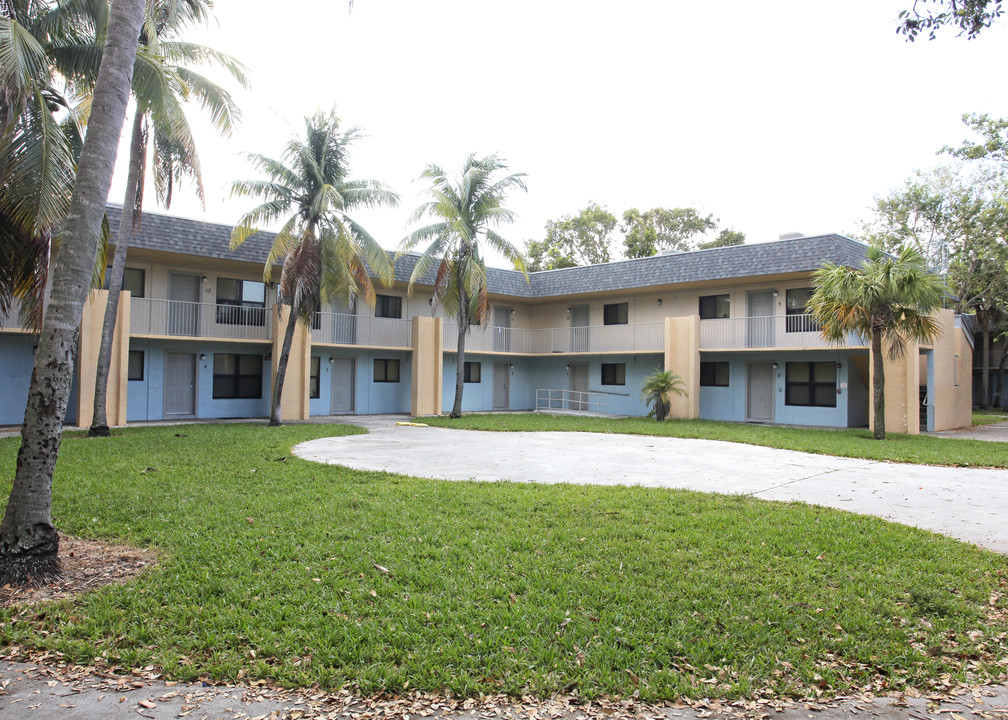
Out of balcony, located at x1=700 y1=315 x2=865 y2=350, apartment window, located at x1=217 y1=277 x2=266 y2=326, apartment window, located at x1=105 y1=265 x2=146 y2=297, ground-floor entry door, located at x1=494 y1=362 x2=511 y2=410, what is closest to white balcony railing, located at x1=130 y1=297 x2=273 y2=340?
apartment window, located at x1=217 y1=277 x2=266 y2=326

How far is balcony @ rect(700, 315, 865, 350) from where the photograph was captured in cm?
2123

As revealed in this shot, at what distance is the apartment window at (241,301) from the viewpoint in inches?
854

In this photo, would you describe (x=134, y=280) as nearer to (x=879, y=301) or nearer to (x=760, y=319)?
(x=760, y=319)

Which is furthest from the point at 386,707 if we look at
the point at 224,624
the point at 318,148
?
the point at 318,148

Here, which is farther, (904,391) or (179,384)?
(179,384)

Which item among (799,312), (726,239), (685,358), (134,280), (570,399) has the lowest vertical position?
(570,399)

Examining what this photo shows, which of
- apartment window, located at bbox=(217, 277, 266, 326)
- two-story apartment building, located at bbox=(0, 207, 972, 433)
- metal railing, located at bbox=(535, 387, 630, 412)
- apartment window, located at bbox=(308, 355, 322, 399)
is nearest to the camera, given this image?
two-story apartment building, located at bbox=(0, 207, 972, 433)

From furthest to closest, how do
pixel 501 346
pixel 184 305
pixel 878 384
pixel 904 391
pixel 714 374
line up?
pixel 501 346 < pixel 714 374 < pixel 184 305 < pixel 904 391 < pixel 878 384

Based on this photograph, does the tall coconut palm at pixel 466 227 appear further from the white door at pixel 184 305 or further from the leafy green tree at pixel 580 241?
the leafy green tree at pixel 580 241

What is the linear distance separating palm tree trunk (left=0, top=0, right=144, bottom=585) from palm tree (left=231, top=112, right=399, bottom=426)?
12486 mm

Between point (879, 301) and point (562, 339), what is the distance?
12975 millimetres

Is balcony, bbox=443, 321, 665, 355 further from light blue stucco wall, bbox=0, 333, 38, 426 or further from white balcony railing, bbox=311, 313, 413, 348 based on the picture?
light blue stucco wall, bbox=0, 333, 38, 426

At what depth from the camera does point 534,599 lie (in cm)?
498

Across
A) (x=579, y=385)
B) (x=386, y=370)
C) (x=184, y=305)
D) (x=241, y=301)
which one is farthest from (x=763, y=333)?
(x=184, y=305)
